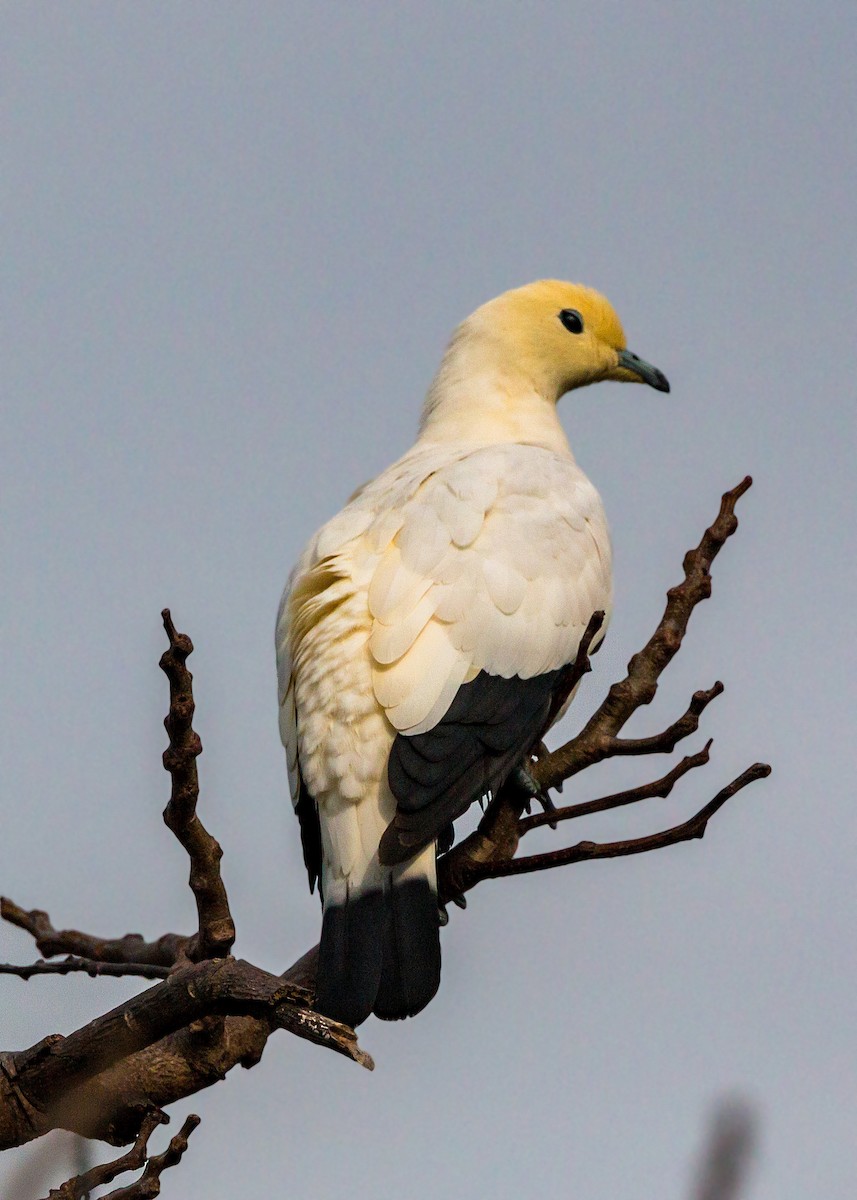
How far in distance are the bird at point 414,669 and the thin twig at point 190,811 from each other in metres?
0.45

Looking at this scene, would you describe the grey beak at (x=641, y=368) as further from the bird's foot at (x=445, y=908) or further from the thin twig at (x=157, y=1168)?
the thin twig at (x=157, y=1168)

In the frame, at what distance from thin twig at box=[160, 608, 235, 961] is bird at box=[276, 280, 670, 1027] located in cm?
45

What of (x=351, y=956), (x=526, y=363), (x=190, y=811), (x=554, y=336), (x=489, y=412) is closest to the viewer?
(x=190, y=811)

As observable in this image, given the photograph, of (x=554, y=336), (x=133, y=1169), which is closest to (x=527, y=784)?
(x=133, y=1169)

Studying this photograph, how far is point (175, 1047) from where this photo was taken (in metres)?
3.89

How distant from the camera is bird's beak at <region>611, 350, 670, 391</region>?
7773mm

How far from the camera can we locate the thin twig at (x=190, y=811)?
3291 millimetres

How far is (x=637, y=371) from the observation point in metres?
7.78

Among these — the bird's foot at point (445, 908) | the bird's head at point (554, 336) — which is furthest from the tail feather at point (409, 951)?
the bird's head at point (554, 336)

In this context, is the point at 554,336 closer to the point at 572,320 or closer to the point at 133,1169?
the point at 572,320

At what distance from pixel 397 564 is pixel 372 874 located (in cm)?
112

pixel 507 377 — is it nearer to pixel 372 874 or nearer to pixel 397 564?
pixel 397 564

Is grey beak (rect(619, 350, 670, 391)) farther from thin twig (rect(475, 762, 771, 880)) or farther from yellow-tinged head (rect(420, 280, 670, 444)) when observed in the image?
thin twig (rect(475, 762, 771, 880))

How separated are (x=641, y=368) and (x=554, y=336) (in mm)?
632
